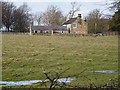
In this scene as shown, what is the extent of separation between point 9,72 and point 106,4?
8.54 meters

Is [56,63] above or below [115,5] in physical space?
below

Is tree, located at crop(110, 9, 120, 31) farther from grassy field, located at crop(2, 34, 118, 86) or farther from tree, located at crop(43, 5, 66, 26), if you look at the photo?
tree, located at crop(43, 5, 66, 26)

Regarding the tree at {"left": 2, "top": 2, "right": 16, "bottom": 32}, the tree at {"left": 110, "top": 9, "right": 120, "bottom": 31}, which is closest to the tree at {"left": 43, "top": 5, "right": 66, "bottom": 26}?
the tree at {"left": 2, "top": 2, "right": 16, "bottom": 32}

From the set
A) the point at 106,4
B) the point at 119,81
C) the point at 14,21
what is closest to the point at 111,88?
the point at 119,81

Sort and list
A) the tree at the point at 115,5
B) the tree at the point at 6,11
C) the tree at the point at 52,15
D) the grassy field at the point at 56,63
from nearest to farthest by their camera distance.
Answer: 1. the tree at the point at 115,5
2. the tree at the point at 6,11
3. the grassy field at the point at 56,63
4. the tree at the point at 52,15

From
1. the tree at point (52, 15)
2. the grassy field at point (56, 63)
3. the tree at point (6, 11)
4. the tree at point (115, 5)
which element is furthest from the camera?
the tree at point (52, 15)

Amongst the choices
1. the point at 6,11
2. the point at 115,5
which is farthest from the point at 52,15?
the point at 115,5

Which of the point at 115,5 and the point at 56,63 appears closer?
the point at 115,5

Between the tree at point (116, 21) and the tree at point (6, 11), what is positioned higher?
the tree at point (6, 11)

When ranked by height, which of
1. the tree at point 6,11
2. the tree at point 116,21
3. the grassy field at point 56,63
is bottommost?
the grassy field at point 56,63

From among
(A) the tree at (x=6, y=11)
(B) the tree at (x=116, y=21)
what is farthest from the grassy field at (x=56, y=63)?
(A) the tree at (x=6, y=11)

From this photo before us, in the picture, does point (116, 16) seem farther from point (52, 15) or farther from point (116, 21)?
point (52, 15)

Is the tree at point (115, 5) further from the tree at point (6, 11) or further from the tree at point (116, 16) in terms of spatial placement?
the tree at point (6, 11)

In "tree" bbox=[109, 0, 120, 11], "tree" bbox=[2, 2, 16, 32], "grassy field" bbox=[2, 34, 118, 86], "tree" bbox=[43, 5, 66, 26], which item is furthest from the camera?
"tree" bbox=[43, 5, 66, 26]
